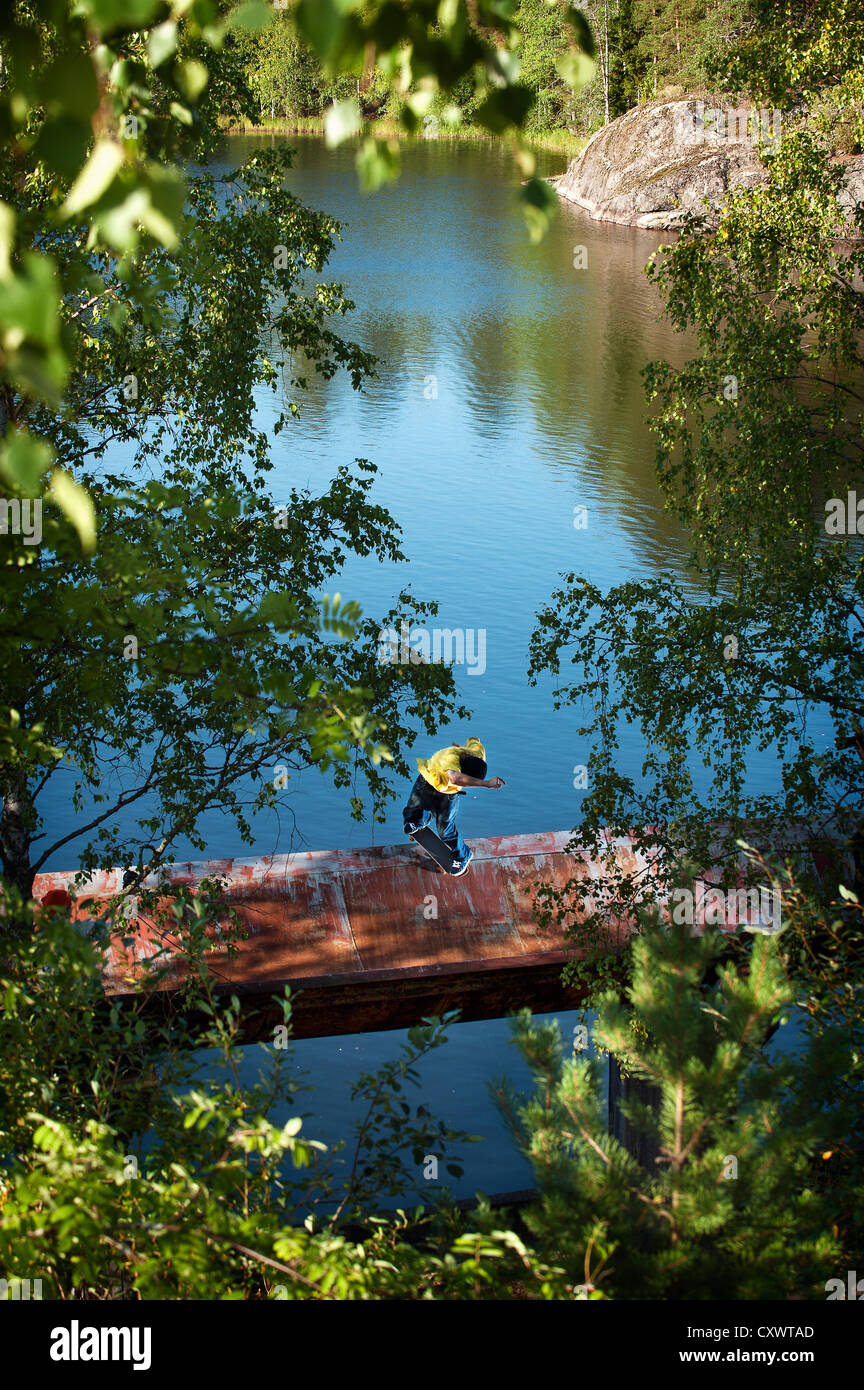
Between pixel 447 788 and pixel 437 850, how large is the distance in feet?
2.22

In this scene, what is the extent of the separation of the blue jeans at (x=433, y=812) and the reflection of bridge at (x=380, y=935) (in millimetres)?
334

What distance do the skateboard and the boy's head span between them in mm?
749

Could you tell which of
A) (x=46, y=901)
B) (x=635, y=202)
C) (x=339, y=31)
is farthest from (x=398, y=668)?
(x=635, y=202)

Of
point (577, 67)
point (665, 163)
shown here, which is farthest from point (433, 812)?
point (665, 163)

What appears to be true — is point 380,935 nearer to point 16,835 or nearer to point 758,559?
point 16,835

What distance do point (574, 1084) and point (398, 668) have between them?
5.17m

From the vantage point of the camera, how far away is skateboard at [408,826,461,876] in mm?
9148

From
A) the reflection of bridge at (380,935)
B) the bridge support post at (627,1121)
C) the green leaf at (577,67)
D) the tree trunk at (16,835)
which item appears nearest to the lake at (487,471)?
the bridge support post at (627,1121)

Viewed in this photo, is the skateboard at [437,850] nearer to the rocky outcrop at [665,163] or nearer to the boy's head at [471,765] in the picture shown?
the boy's head at [471,765]

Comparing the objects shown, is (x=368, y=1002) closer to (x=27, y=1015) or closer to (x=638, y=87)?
(x=27, y=1015)

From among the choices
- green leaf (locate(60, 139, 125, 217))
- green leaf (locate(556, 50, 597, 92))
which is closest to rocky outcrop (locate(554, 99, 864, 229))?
green leaf (locate(556, 50, 597, 92))

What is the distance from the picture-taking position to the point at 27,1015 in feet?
12.3

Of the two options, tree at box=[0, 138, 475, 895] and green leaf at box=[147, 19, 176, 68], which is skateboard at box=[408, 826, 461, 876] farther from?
green leaf at box=[147, 19, 176, 68]

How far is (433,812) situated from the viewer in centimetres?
908
